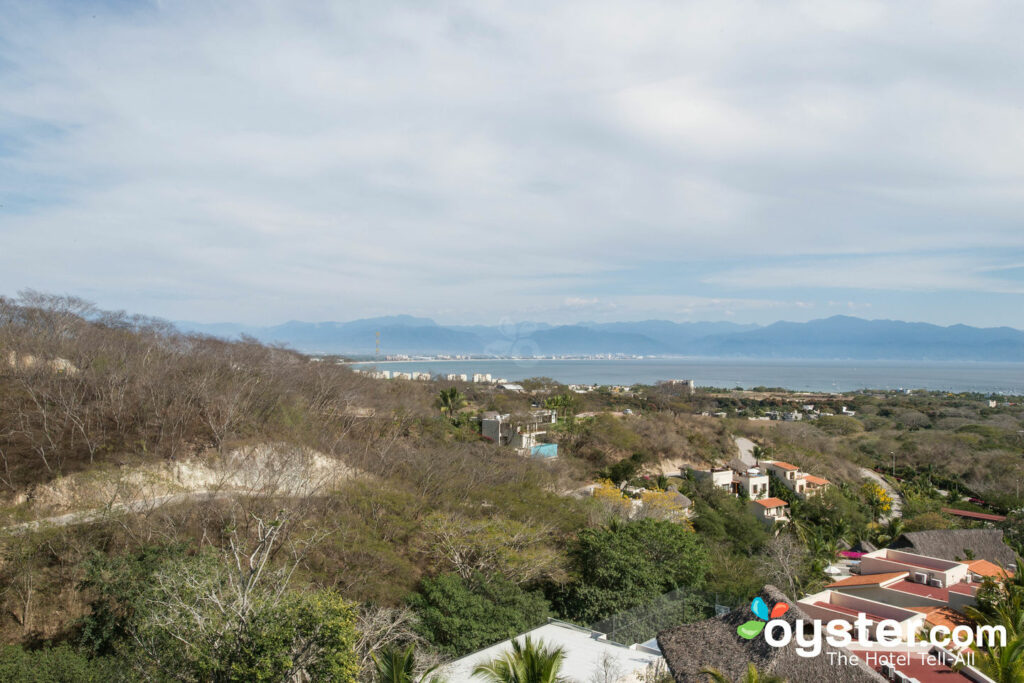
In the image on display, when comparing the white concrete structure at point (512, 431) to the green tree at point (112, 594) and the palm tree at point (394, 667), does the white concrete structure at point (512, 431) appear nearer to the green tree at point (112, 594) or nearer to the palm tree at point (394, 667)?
the green tree at point (112, 594)

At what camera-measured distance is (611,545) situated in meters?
17.8

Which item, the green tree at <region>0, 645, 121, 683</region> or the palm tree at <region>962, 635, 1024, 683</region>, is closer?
the palm tree at <region>962, 635, 1024, 683</region>

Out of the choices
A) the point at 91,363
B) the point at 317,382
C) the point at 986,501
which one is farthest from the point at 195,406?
the point at 986,501

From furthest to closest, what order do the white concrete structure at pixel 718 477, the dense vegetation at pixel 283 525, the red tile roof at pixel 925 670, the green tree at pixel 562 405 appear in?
the green tree at pixel 562 405, the white concrete structure at pixel 718 477, the dense vegetation at pixel 283 525, the red tile roof at pixel 925 670

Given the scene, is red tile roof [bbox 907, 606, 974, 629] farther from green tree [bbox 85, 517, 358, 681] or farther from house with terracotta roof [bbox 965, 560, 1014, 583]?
green tree [bbox 85, 517, 358, 681]

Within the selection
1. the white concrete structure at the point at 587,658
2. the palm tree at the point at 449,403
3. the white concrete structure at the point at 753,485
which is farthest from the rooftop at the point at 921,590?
the palm tree at the point at 449,403

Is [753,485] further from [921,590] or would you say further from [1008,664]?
[1008,664]

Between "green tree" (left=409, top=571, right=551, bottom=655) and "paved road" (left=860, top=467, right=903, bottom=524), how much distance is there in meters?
27.5

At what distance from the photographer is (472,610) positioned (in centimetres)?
1430

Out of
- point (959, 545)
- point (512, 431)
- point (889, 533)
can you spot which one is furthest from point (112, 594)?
point (889, 533)

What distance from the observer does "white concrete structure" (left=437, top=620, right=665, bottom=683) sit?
11547 mm

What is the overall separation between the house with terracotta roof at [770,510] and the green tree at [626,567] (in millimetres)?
13653

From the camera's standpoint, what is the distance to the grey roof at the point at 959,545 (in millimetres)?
24234

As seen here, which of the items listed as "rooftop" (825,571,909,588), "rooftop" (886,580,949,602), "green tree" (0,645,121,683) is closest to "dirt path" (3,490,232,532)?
"green tree" (0,645,121,683)
